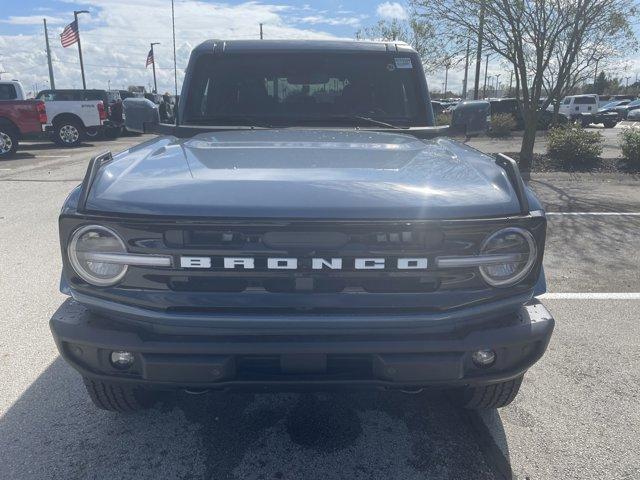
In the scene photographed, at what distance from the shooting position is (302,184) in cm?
213

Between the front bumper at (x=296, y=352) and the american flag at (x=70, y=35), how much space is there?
31137 mm

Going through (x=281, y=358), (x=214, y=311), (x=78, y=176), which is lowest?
(x=78, y=176)

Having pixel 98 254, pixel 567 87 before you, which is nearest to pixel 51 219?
pixel 98 254

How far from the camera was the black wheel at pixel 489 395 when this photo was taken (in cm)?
260

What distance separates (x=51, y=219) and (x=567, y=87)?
10.9m

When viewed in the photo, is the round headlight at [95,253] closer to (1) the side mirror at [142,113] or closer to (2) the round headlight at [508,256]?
(2) the round headlight at [508,256]

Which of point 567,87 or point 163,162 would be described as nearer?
point 163,162

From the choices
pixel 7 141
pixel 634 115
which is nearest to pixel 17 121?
pixel 7 141

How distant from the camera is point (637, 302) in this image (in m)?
4.54

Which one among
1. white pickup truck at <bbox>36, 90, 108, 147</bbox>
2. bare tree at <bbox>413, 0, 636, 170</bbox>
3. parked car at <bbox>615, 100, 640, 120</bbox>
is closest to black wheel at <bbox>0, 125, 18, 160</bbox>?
white pickup truck at <bbox>36, 90, 108, 147</bbox>

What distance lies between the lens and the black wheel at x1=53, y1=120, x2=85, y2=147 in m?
18.0

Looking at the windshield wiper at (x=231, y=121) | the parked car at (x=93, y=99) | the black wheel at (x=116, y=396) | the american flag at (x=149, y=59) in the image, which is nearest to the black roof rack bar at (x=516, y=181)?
the windshield wiper at (x=231, y=121)

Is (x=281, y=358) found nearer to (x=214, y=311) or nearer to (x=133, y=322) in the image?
(x=214, y=311)

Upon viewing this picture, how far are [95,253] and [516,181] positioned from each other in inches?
67.6
